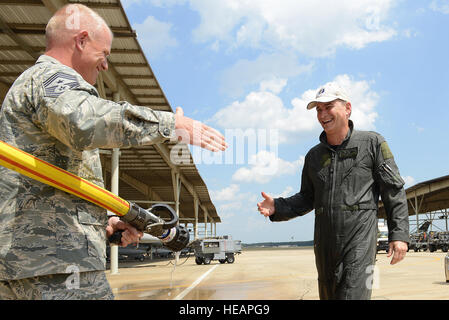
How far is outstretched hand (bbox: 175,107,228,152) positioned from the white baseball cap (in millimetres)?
1708

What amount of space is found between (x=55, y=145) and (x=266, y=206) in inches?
88.1

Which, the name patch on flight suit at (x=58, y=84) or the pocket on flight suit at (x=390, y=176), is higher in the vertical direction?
the name patch on flight suit at (x=58, y=84)

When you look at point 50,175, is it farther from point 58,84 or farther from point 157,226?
point 157,226

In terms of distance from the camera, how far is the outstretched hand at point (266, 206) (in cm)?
374

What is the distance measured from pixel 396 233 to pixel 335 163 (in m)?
0.69

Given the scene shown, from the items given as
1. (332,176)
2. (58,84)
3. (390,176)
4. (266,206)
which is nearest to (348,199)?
(332,176)

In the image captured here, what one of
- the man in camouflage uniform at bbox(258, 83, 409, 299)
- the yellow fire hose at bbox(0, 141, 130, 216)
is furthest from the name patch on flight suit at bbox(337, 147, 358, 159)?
the yellow fire hose at bbox(0, 141, 130, 216)

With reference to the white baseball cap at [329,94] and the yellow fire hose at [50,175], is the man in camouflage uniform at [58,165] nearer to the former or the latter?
the yellow fire hose at [50,175]

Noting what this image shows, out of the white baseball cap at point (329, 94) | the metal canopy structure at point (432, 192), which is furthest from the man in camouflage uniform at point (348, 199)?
the metal canopy structure at point (432, 192)

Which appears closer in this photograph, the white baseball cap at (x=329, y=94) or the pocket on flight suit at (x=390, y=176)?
the pocket on flight suit at (x=390, y=176)

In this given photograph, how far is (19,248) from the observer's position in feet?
5.94

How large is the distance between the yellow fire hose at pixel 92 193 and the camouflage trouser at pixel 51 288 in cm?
36

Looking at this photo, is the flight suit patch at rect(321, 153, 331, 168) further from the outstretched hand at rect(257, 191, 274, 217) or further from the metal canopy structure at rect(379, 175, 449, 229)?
the metal canopy structure at rect(379, 175, 449, 229)
